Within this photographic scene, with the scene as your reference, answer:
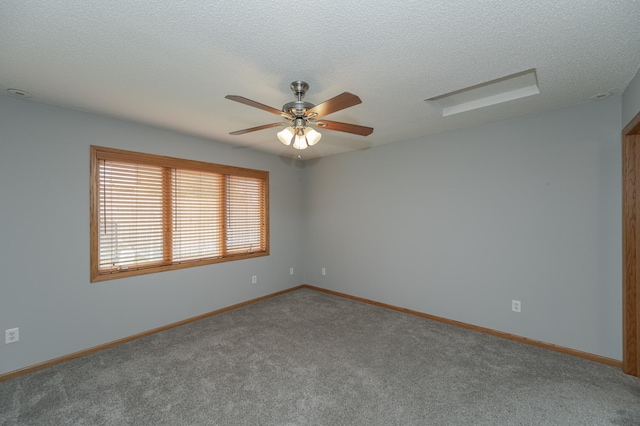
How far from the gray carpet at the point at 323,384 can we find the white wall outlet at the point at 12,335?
339 millimetres

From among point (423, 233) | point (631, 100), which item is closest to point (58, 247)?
point (423, 233)

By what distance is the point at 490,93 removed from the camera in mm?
2588

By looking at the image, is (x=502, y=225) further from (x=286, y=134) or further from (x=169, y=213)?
(x=169, y=213)

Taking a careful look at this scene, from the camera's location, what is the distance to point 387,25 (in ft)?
4.90

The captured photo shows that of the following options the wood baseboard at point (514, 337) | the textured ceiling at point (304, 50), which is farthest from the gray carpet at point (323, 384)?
the textured ceiling at point (304, 50)

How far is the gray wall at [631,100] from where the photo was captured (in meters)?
1.99

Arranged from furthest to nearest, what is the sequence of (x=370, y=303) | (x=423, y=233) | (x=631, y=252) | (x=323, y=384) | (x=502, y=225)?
(x=370, y=303) < (x=423, y=233) < (x=502, y=225) < (x=631, y=252) < (x=323, y=384)

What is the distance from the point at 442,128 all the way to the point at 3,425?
182 inches

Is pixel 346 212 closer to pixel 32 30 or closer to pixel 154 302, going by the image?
pixel 154 302

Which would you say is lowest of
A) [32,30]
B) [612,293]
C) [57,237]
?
[612,293]

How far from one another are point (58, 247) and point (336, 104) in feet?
9.58

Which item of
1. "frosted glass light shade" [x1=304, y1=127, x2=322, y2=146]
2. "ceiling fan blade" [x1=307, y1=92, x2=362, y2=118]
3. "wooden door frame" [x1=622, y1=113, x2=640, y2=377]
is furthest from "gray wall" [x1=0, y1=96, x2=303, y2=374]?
"wooden door frame" [x1=622, y1=113, x2=640, y2=377]

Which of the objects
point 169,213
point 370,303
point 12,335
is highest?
point 169,213

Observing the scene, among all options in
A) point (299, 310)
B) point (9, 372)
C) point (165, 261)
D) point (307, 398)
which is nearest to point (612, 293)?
point (307, 398)
